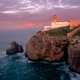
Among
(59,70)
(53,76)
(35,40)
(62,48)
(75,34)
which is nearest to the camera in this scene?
(53,76)

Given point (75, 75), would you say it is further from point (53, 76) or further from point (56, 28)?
point (56, 28)

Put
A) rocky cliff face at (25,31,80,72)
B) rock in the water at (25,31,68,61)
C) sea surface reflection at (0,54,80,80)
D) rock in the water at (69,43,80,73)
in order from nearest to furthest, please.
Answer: sea surface reflection at (0,54,80,80) → rock in the water at (69,43,80,73) → rocky cliff face at (25,31,80,72) → rock in the water at (25,31,68,61)

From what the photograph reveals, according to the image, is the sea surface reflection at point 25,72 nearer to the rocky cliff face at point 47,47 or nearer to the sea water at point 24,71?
the sea water at point 24,71

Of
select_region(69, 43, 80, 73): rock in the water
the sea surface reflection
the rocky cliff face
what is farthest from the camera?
the rocky cliff face

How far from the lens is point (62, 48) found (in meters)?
12.2

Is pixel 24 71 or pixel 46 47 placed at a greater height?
pixel 46 47

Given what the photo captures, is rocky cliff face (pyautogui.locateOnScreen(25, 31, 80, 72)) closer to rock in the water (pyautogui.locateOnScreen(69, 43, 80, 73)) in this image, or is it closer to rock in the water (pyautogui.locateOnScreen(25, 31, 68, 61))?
rock in the water (pyautogui.locateOnScreen(25, 31, 68, 61))

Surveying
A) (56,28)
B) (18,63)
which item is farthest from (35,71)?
(56,28)

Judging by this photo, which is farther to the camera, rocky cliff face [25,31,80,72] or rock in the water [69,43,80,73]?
rocky cliff face [25,31,80,72]

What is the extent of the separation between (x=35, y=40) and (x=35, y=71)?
3872 millimetres

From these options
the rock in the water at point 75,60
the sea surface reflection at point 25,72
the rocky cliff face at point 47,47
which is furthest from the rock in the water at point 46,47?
the sea surface reflection at point 25,72

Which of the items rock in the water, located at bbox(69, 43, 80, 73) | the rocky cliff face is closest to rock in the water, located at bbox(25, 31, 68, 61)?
the rocky cliff face

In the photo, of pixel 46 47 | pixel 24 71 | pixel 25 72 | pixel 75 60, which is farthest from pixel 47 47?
pixel 25 72

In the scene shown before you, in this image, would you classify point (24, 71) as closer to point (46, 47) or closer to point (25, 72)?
point (25, 72)
